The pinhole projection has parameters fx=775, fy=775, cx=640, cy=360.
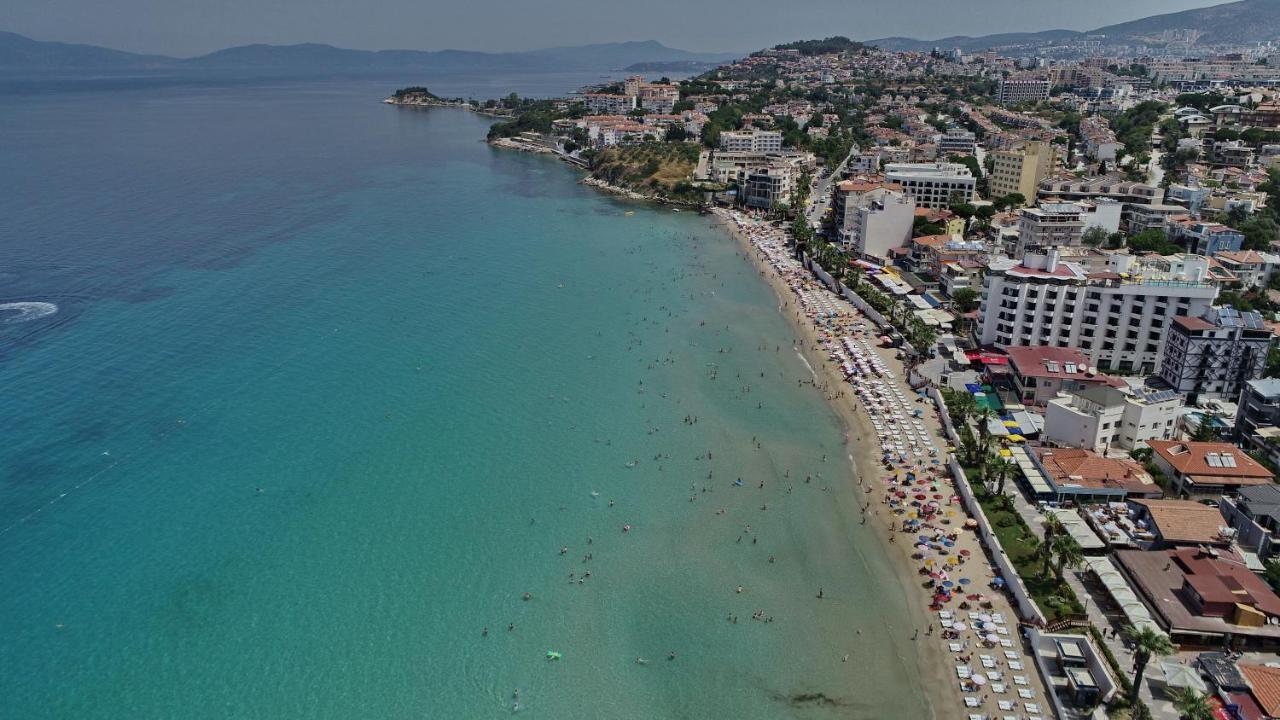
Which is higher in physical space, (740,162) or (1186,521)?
(740,162)

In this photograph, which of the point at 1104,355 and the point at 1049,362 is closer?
the point at 1049,362

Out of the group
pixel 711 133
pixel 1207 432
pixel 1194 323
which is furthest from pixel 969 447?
pixel 711 133

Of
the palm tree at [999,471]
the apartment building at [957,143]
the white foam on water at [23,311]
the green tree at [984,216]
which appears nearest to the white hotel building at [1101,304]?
the palm tree at [999,471]

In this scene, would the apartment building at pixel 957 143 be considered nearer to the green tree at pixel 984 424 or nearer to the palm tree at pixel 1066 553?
the green tree at pixel 984 424

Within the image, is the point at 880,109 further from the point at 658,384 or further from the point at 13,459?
the point at 13,459

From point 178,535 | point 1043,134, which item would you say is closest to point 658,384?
point 178,535

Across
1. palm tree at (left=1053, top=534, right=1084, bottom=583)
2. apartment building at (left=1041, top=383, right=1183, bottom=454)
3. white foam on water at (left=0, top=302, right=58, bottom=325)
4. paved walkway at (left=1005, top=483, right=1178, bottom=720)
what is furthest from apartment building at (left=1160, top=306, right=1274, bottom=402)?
white foam on water at (left=0, top=302, right=58, bottom=325)

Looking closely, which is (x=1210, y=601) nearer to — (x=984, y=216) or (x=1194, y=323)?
(x=1194, y=323)

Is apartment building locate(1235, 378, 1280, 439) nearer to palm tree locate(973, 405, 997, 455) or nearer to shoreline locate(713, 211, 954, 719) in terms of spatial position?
palm tree locate(973, 405, 997, 455)
